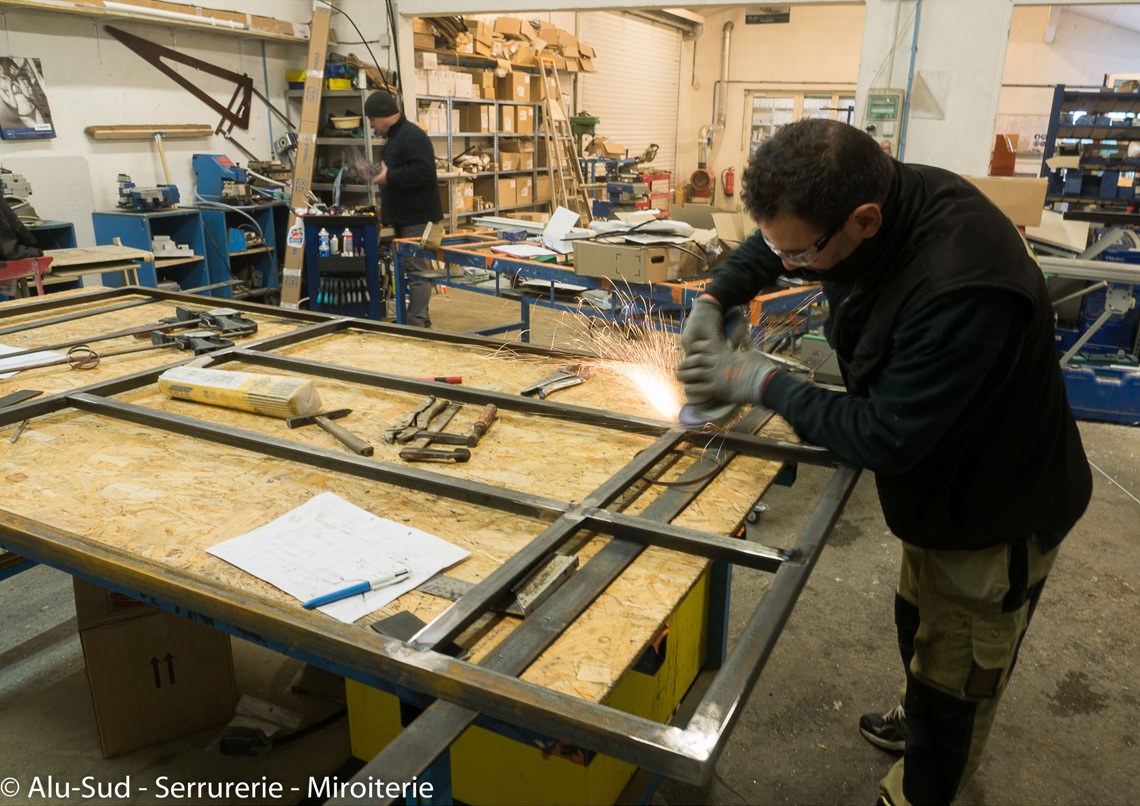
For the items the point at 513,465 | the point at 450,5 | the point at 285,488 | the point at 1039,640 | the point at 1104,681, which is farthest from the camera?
the point at 450,5

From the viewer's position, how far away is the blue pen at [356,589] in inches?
51.1

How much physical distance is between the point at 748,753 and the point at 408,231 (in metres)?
5.26

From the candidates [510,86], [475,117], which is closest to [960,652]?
[475,117]

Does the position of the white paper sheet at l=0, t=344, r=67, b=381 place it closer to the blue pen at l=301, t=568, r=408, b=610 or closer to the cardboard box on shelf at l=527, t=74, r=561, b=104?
the blue pen at l=301, t=568, r=408, b=610

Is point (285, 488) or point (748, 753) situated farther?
point (748, 753)

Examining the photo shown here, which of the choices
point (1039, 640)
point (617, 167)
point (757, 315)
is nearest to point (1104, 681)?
point (1039, 640)

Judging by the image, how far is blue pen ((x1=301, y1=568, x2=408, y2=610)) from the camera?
1.30m

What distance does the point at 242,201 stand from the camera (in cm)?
723

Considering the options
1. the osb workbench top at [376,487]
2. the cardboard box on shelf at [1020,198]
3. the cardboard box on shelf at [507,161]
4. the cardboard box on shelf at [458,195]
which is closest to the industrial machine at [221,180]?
the cardboard box on shelf at [458,195]

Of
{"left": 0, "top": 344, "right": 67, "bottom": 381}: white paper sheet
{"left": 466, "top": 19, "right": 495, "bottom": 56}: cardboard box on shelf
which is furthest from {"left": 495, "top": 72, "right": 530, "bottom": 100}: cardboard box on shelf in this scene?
{"left": 0, "top": 344, "right": 67, "bottom": 381}: white paper sheet

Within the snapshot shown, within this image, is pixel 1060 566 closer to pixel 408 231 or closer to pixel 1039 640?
pixel 1039 640

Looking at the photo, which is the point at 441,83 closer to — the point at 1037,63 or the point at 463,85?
the point at 463,85

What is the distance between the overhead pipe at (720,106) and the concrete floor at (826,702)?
1273 cm

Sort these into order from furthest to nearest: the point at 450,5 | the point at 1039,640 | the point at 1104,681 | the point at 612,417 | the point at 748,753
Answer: the point at 450,5, the point at 1039,640, the point at 1104,681, the point at 748,753, the point at 612,417
